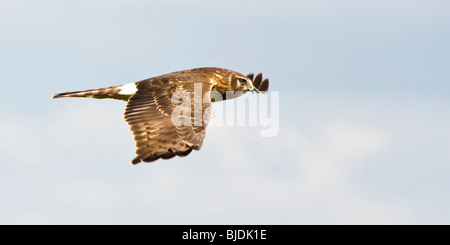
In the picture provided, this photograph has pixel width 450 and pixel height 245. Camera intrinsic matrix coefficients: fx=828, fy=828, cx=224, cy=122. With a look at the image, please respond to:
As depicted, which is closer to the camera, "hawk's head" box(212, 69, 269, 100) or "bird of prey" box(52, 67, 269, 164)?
"bird of prey" box(52, 67, 269, 164)

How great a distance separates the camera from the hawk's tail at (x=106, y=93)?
15860 mm

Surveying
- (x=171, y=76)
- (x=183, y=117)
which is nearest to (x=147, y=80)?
(x=171, y=76)

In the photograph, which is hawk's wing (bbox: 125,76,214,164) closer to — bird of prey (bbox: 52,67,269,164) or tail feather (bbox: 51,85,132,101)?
bird of prey (bbox: 52,67,269,164)

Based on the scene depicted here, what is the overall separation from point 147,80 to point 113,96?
771mm

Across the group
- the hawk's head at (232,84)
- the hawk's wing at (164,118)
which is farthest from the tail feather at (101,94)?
the hawk's head at (232,84)

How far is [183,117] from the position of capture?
1359 cm

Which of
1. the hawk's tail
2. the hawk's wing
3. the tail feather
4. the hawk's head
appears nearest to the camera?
the hawk's wing

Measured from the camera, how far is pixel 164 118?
13703 mm

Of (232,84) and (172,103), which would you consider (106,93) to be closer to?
(172,103)

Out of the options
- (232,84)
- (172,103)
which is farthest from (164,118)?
(232,84)

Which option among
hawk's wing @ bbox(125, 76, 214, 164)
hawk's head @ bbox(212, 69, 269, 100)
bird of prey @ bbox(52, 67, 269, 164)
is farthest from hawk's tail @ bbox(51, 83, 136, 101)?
hawk's head @ bbox(212, 69, 269, 100)

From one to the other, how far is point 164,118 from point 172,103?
66cm

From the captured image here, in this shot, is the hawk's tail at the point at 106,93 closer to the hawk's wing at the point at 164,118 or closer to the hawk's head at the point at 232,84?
the hawk's wing at the point at 164,118

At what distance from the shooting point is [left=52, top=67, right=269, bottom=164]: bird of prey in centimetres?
1284
